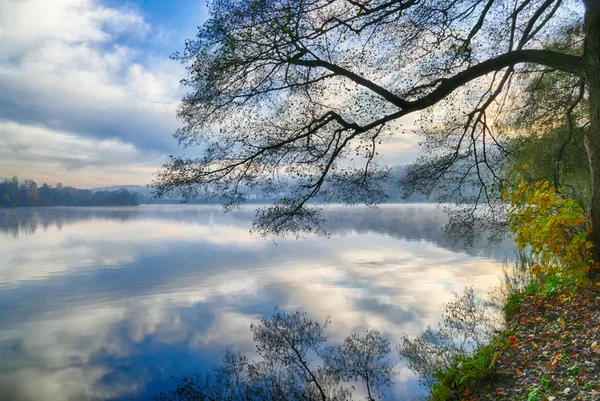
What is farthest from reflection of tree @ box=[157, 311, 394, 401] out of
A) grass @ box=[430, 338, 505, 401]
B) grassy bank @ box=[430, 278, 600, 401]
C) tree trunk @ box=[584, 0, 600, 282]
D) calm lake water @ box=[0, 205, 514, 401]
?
tree trunk @ box=[584, 0, 600, 282]

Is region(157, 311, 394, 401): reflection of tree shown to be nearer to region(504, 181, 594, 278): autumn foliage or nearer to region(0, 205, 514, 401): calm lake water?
region(0, 205, 514, 401): calm lake water

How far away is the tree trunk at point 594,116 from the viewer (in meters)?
6.57

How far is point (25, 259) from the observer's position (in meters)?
26.3

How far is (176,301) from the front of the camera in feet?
52.8

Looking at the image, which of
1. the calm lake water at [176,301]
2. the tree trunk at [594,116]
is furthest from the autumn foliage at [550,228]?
the calm lake water at [176,301]

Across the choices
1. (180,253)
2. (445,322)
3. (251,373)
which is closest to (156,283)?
(180,253)

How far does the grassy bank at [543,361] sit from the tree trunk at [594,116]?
87 cm

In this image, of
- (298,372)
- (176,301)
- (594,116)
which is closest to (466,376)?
(298,372)

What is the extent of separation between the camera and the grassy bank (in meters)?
4.48

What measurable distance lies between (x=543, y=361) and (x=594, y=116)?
4321 millimetres

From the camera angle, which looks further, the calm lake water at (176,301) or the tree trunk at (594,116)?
the calm lake water at (176,301)

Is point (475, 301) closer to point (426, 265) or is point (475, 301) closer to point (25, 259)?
point (426, 265)

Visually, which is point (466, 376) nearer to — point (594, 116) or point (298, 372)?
point (298, 372)

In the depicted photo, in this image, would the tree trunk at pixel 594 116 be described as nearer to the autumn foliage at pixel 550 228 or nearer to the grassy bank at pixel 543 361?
the autumn foliage at pixel 550 228
